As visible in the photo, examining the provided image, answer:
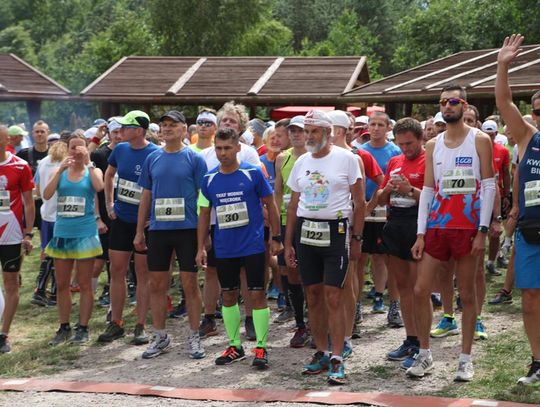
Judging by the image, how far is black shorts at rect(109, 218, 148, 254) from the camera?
29.9 feet

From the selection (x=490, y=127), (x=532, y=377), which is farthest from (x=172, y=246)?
(x=490, y=127)

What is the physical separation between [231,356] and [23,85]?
60.6ft

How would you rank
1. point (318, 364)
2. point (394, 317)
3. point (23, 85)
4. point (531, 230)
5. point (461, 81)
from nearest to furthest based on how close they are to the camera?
point (531, 230) → point (318, 364) → point (394, 317) → point (461, 81) → point (23, 85)

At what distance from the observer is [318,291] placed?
24.5 ft

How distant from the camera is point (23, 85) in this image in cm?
2494

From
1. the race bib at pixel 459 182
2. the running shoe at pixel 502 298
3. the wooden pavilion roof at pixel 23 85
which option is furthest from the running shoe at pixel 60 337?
the wooden pavilion roof at pixel 23 85

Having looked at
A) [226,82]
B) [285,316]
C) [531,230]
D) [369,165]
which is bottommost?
[285,316]

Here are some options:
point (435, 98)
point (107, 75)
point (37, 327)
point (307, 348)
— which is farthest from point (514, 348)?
point (107, 75)

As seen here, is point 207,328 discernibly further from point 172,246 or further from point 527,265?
point 527,265

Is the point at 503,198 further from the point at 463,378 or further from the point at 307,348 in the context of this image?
the point at 463,378

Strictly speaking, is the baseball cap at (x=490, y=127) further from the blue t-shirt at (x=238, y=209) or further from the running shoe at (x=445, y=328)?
the blue t-shirt at (x=238, y=209)

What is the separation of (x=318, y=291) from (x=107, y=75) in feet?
59.7

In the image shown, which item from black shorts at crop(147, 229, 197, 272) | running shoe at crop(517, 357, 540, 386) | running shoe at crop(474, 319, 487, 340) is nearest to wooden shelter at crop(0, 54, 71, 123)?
black shorts at crop(147, 229, 197, 272)

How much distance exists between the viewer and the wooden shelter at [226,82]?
870 inches
